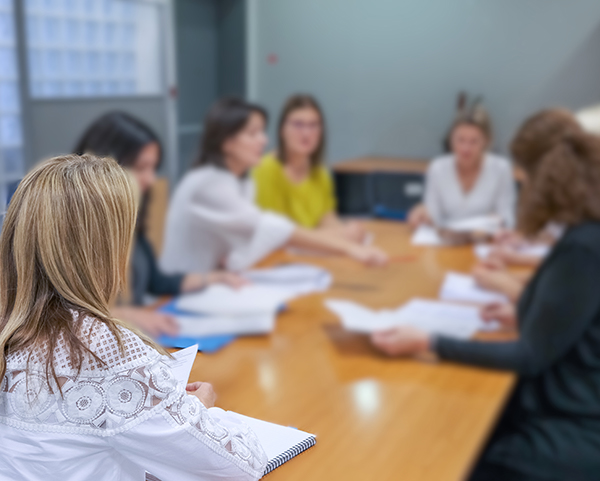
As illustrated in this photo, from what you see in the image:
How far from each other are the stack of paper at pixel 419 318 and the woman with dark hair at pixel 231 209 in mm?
119

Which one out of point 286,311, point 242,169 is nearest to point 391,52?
point 286,311

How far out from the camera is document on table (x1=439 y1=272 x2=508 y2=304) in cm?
74

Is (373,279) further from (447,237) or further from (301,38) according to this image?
(301,38)

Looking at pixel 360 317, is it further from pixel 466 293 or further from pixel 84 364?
pixel 84 364

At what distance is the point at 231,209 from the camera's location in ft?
2.86

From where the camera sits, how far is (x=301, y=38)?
22.7 inches

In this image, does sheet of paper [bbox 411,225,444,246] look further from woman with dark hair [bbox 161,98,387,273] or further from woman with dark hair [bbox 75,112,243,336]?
woman with dark hair [bbox 75,112,243,336]

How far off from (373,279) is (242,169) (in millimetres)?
264

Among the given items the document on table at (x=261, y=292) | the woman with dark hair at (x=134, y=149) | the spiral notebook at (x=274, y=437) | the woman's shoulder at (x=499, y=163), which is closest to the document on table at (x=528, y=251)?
the woman's shoulder at (x=499, y=163)

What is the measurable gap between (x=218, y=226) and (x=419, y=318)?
1.15 feet

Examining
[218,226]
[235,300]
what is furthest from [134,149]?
[218,226]

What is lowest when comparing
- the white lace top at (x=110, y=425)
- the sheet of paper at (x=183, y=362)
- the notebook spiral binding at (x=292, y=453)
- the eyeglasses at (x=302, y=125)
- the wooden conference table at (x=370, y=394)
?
the wooden conference table at (x=370, y=394)

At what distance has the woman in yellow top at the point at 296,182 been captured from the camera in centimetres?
108

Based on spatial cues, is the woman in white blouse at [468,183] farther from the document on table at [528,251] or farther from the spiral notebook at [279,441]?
the spiral notebook at [279,441]
